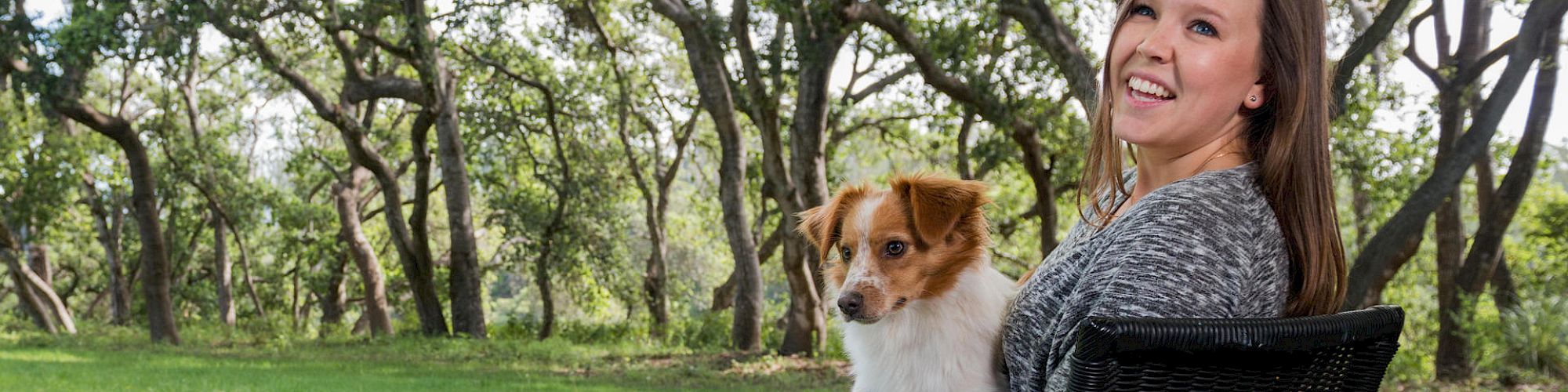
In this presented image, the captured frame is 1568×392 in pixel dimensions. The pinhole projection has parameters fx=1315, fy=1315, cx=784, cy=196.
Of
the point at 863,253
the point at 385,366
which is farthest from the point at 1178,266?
the point at 385,366

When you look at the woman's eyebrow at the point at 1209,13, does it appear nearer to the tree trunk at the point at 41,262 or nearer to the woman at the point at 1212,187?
the woman at the point at 1212,187

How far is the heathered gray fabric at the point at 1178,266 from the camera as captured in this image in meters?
1.47

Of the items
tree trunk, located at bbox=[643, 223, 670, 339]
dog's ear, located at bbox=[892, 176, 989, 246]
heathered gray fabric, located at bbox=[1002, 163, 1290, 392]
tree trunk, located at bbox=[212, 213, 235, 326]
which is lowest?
heathered gray fabric, located at bbox=[1002, 163, 1290, 392]

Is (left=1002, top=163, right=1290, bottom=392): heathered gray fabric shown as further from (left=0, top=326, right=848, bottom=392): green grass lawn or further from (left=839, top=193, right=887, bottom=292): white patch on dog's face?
(left=0, top=326, right=848, bottom=392): green grass lawn

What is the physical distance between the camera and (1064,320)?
1562mm

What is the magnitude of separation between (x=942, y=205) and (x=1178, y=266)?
1124mm

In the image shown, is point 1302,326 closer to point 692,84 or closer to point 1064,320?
point 1064,320

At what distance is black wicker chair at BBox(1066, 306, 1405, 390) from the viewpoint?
52.3 inches

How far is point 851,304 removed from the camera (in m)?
2.55

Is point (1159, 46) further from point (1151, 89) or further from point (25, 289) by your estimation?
point (25, 289)

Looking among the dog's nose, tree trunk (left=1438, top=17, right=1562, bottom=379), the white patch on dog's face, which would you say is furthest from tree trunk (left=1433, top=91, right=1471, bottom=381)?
the dog's nose

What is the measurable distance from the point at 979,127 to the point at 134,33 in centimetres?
1226

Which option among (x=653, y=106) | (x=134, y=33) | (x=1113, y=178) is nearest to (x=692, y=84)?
(x=653, y=106)

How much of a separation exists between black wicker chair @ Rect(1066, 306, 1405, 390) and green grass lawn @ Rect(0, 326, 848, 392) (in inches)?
460
